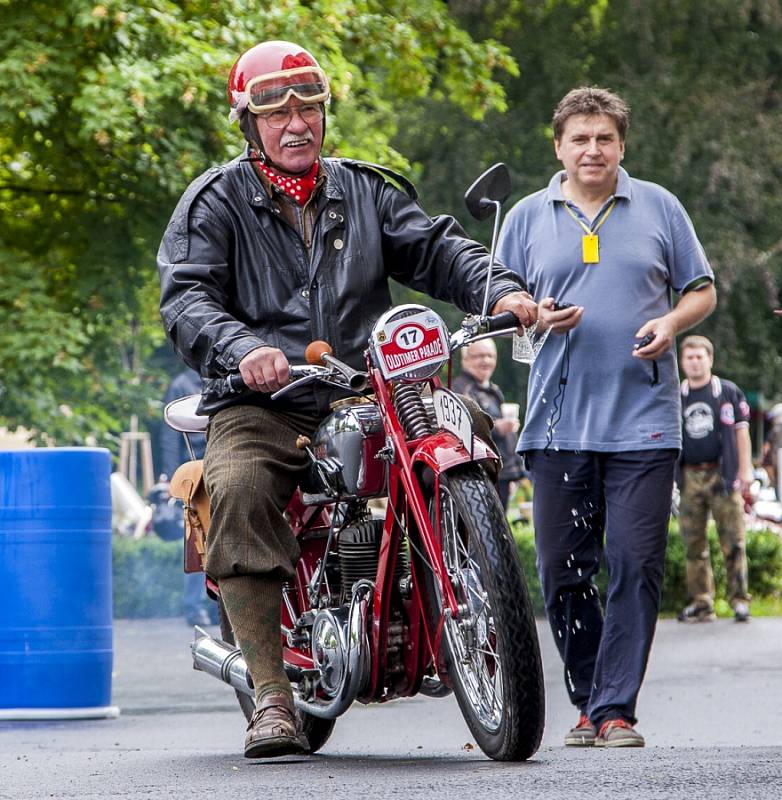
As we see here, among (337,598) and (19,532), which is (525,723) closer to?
(337,598)

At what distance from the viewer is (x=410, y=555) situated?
491 cm

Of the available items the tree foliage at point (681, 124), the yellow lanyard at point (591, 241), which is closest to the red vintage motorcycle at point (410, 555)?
the yellow lanyard at point (591, 241)

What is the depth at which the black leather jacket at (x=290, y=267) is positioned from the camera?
5.30 metres

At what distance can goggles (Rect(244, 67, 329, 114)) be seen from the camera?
211 inches

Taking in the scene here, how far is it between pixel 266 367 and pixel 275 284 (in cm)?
55

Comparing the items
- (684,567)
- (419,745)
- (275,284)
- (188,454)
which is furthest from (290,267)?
(684,567)

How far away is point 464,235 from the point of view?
18.1 feet

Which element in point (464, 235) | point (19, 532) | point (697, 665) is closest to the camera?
point (464, 235)

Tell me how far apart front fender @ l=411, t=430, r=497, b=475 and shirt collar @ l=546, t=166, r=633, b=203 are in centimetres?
188

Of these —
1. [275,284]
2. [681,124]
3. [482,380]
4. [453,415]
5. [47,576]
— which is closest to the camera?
[453,415]

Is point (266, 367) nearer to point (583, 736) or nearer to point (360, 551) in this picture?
point (360, 551)

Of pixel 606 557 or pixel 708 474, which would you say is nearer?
pixel 606 557

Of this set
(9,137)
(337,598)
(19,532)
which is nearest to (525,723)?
(337,598)

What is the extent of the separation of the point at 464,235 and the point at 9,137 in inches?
343
